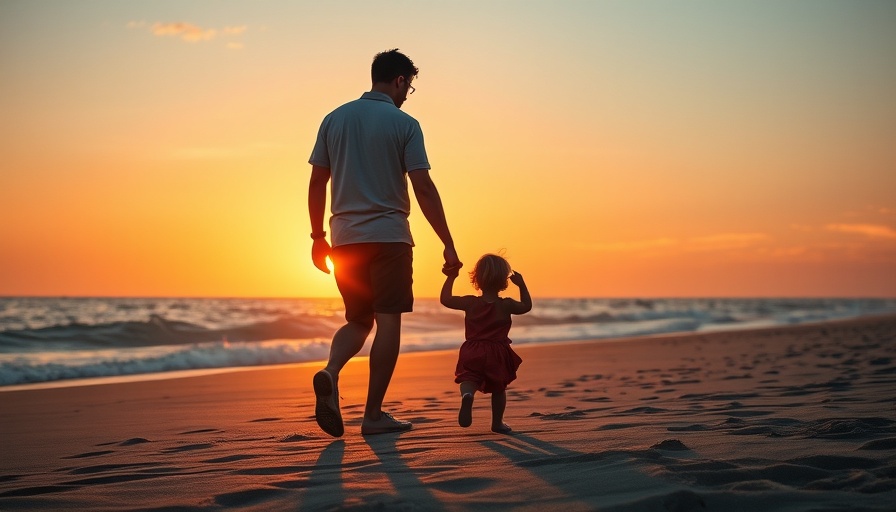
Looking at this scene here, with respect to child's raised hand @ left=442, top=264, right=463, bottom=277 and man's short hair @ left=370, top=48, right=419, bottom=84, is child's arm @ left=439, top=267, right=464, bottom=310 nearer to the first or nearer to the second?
child's raised hand @ left=442, top=264, right=463, bottom=277

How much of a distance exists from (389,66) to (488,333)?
158 cm

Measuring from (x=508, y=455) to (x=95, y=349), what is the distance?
37.9ft

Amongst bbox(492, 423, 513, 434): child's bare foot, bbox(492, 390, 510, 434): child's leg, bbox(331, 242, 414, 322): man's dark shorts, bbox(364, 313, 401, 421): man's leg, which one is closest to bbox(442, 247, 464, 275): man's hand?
bbox(331, 242, 414, 322): man's dark shorts

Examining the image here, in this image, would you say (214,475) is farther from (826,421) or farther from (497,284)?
(826,421)

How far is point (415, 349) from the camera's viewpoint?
13820mm

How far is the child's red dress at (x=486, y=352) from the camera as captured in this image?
13.7ft

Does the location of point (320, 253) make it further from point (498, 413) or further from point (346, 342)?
point (498, 413)

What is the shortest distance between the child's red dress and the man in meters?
0.35

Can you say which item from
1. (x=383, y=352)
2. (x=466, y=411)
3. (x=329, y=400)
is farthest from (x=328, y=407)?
(x=466, y=411)

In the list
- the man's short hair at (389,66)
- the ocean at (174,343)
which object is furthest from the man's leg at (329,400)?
the ocean at (174,343)

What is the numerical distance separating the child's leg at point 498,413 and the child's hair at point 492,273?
1.92 feet

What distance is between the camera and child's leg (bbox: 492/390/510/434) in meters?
4.00

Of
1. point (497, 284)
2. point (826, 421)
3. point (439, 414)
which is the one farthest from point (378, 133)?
point (826, 421)

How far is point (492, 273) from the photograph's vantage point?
438cm
